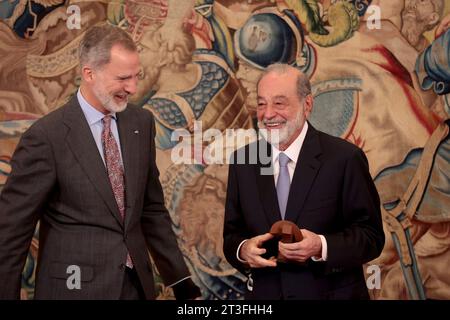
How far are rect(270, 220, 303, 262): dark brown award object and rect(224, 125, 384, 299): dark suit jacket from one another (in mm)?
170

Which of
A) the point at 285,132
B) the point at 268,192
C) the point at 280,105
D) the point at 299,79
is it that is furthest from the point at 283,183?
the point at 299,79

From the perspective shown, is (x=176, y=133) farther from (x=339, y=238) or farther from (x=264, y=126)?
(x=339, y=238)

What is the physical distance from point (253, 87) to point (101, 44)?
2071mm

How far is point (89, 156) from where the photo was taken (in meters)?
3.08

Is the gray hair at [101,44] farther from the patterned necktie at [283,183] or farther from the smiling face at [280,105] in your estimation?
the patterned necktie at [283,183]

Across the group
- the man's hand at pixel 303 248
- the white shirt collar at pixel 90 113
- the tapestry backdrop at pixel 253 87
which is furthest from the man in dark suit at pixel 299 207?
the tapestry backdrop at pixel 253 87

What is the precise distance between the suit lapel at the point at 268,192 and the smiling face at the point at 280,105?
0.44 ft

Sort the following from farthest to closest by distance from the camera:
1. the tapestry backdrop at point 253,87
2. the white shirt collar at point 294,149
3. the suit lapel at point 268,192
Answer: the tapestry backdrop at point 253,87 → the white shirt collar at point 294,149 → the suit lapel at point 268,192

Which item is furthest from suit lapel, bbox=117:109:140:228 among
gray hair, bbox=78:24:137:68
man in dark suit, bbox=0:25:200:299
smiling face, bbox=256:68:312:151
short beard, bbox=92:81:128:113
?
smiling face, bbox=256:68:312:151

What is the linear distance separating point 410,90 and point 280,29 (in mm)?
974

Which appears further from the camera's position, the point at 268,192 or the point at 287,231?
the point at 268,192

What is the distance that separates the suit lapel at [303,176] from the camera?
10.1ft

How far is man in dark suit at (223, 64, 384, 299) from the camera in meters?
3.02

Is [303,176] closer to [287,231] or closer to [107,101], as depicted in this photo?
[287,231]
